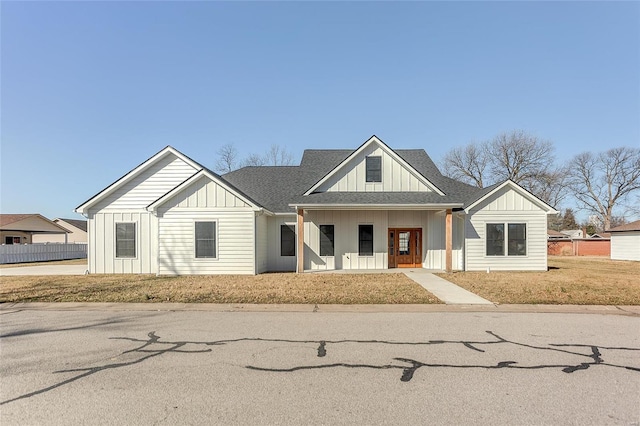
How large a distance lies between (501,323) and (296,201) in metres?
11.0

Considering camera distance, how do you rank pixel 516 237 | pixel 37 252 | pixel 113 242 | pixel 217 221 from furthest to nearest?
pixel 37 252
pixel 516 237
pixel 113 242
pixel 217 221

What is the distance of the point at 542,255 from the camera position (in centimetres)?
1795

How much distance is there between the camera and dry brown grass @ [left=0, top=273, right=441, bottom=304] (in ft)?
32.9

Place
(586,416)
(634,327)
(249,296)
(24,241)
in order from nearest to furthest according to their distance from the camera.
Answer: (586,416)
(634,327)
(249,296)
(24,241)

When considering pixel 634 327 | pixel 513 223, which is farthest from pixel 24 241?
pixel 634 327

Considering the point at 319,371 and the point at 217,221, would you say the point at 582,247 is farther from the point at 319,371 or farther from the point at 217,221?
the point at 319,371

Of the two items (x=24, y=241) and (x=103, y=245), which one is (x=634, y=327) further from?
(x=24, y=241)

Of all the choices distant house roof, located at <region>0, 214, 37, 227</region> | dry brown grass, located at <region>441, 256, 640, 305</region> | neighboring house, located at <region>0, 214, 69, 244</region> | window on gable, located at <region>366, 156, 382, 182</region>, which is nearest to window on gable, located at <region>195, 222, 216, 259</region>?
window on gable, located at <region>366, 156, 382, 182</region>

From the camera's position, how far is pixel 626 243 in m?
30.3

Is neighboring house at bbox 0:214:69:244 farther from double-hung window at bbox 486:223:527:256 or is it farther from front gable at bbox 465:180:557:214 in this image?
double-hung window at bbox 486:223:527:256

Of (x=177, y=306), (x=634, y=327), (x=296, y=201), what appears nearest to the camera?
(x=634, y=327)

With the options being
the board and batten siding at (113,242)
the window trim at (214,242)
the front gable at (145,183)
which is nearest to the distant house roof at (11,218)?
the front gable at (145,183)

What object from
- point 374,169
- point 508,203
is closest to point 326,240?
point 374,169

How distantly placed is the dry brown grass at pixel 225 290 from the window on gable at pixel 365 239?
155 inches
